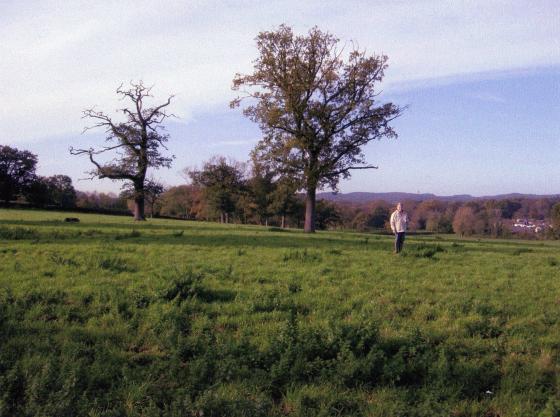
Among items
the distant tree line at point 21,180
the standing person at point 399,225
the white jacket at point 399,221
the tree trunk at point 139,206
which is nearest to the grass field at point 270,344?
the standing person at point 399,225

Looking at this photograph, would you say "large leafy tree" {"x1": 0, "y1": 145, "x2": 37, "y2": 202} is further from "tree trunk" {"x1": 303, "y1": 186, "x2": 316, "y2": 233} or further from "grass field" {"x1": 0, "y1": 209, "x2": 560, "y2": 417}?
"grass field" {"x1": 0, "y1": 209, "x2": 560, "y2": 417}

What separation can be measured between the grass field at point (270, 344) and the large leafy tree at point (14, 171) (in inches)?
2449

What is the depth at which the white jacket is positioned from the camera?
17188 mm

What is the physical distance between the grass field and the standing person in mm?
6060

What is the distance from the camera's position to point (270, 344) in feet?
18.6

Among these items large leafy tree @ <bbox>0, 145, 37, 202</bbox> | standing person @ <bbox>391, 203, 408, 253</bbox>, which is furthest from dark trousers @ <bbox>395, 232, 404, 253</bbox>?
large leafy tree @ <bbox>0, 145, 37, 202</bbox>

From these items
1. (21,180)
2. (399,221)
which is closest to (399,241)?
(399,221)

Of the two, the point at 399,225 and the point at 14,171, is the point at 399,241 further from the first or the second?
the point at 14,171

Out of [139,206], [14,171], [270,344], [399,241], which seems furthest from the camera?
[14,171]

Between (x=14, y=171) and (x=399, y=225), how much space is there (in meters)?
66.4

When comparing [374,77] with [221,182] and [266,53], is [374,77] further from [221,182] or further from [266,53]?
[221,182]

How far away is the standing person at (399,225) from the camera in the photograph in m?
16.9

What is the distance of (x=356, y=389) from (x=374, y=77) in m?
29.3

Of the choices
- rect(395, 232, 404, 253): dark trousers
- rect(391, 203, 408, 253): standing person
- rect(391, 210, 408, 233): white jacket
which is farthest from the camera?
rect(391, 210, 408, 233): white jacket
